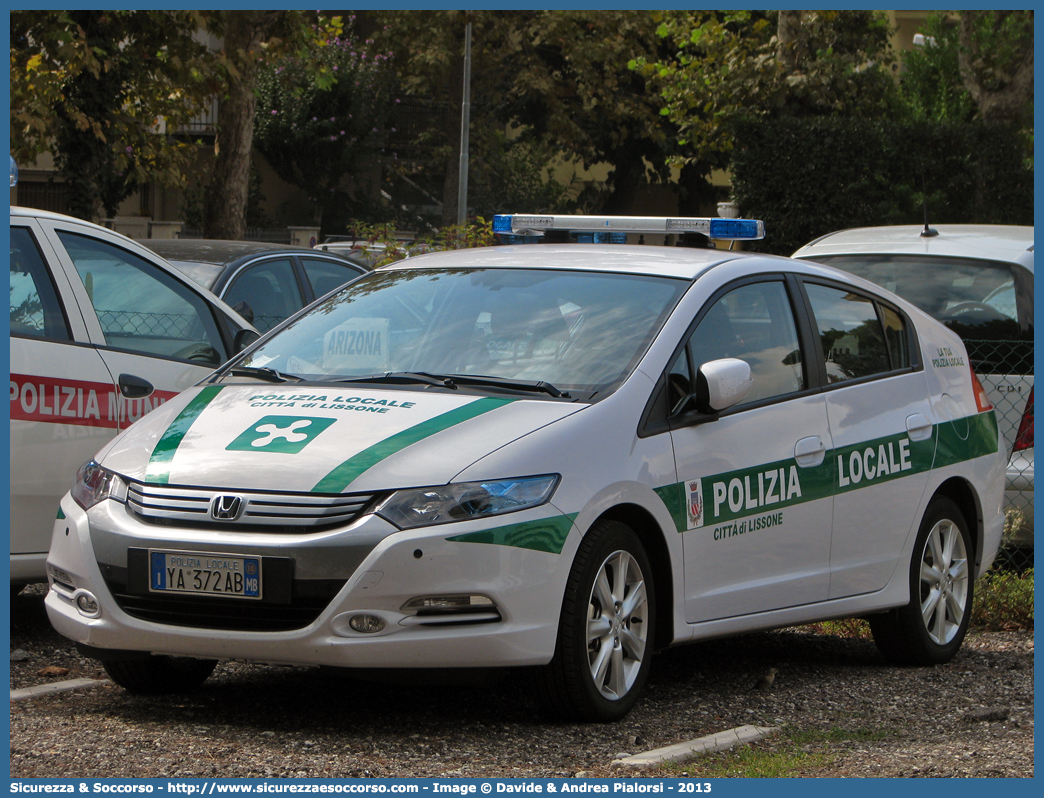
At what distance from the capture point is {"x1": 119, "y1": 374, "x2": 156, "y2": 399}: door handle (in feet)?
20.1

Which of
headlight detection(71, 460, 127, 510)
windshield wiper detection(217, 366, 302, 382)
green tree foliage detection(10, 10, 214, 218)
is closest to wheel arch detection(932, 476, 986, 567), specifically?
windshield wiper detection(217, 366, 302, 382)

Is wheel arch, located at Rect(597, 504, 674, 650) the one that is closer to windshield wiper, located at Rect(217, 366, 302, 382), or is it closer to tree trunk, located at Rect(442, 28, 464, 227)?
windshield wiper, located at Rect(217, 366, 302, 382)

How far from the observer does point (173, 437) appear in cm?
475

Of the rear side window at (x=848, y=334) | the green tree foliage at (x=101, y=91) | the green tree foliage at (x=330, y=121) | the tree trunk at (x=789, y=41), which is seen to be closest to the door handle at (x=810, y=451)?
the rear side window at (x=848, y=334)

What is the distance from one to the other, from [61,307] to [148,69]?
12.5 m

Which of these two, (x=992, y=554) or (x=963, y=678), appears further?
(x=992, y=554)

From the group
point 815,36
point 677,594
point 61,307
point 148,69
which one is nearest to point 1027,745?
point 677,594

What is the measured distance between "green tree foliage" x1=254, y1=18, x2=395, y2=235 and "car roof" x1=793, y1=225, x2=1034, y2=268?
119 ft

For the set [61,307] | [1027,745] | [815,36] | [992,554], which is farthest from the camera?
[815,36]

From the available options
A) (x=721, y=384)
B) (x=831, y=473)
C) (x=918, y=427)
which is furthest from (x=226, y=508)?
(x=918, y=427)

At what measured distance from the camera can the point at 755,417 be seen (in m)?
5.35

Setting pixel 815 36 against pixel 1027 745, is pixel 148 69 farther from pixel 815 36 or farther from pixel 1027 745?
pixel 1027 745

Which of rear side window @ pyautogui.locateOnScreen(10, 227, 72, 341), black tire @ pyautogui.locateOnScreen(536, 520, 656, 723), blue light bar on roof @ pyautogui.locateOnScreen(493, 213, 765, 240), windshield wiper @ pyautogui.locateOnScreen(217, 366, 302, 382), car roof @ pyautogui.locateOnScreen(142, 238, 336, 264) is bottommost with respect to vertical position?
black tire @ pyautogui.locateOnScreen(536, 520, 656, 723)

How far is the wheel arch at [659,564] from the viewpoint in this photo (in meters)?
4.82
